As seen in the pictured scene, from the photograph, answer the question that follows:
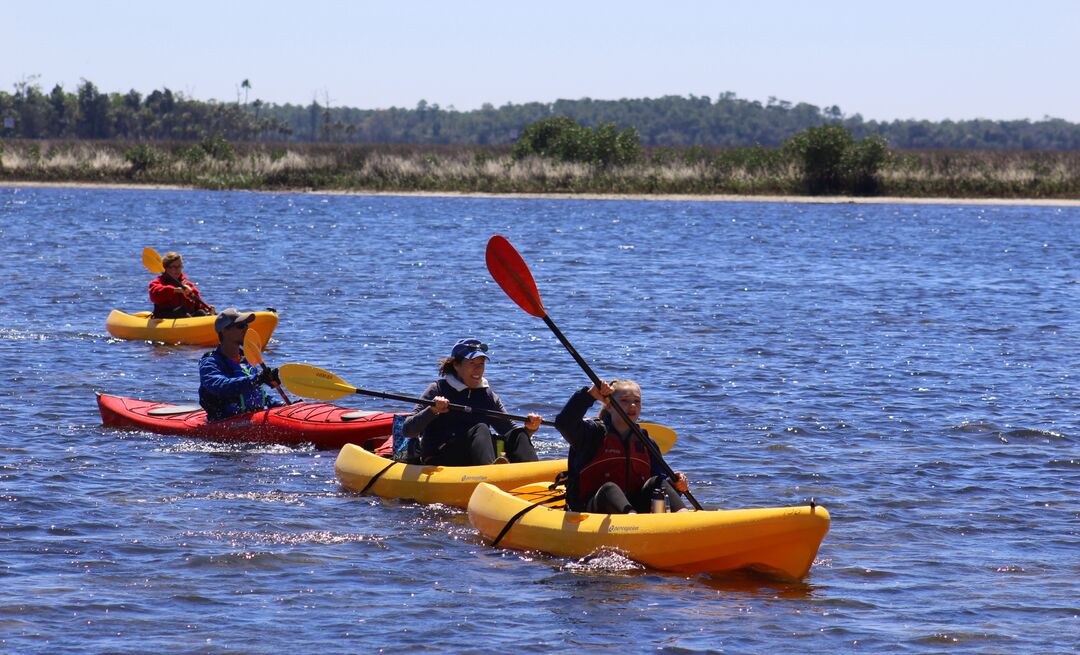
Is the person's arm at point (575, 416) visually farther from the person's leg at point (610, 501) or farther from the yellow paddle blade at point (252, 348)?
the yellow paddle blade at point (252, 348)

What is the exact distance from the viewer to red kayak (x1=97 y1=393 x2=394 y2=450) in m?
10.7

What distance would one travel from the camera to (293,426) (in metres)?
10.7

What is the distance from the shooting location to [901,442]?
1152 centimetres

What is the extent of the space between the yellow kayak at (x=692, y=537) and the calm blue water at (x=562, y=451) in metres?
0.10

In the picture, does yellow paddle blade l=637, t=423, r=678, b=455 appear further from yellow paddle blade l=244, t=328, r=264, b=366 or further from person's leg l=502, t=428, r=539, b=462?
yellow paddle blade l=244, t=328, r=264, b=366

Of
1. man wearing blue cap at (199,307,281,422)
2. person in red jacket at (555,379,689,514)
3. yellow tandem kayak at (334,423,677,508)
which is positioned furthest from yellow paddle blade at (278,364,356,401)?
person in red jacket at (555,379,689,514)

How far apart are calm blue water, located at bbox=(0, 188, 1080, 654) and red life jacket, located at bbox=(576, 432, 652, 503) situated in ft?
1.50

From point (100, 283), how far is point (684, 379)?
40.4 ft

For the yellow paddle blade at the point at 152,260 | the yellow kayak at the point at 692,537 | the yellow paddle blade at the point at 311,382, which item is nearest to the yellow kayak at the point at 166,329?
the yellow paddle blade at the point at 152,260

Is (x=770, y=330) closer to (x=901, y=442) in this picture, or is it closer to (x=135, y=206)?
(x=901, y=442)

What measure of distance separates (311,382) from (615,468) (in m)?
3.41

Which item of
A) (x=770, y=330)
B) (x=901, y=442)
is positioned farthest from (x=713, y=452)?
(x=770, y=330)

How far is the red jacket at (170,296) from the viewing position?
1628cm

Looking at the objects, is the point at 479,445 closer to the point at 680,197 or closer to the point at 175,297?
the point at 175,297
